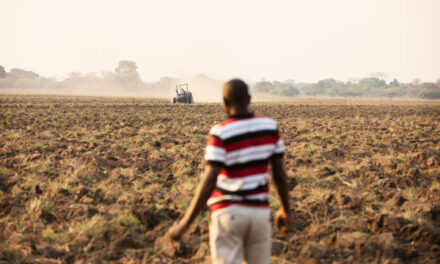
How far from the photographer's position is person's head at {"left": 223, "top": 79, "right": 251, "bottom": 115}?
6.94 feet

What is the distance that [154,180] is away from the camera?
20.3ft

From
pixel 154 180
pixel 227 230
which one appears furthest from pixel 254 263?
pixel 154 180

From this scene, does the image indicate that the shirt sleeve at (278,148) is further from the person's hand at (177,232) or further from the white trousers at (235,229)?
the person's hand at (177,232)

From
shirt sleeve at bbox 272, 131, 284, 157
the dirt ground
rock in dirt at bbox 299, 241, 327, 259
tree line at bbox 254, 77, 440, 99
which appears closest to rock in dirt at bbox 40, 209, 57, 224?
the dirt ground

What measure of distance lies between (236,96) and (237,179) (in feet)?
1.63

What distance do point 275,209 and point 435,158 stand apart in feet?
16.4

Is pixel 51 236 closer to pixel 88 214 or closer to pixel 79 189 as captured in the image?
pixel 88 214

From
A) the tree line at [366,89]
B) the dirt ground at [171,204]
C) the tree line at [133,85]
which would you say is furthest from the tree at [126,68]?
the dirt ground at [171,204]

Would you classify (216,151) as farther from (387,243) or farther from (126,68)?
(126,68)

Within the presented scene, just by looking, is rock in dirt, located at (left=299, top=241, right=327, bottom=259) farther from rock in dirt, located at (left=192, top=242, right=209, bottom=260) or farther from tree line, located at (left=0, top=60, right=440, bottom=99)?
tree line, located at (left=0, top=60, right=440, bottom=99)

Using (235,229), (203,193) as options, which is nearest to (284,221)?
(235,229)

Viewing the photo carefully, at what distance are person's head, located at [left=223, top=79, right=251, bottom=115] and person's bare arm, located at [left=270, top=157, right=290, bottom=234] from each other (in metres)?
0.43

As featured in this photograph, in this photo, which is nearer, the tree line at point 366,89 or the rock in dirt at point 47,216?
the rock in dirt at point 47,216

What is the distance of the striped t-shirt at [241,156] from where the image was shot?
202 cm
